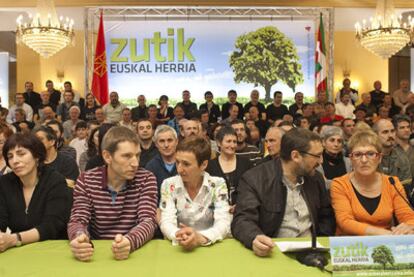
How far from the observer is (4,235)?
198cm

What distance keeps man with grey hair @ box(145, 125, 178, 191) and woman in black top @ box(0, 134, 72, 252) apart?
1.20 m

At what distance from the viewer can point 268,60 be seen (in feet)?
36.3

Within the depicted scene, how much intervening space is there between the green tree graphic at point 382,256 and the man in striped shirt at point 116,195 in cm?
93

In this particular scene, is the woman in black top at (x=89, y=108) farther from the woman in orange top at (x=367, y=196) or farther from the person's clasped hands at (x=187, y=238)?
the person's clasped hands at (x=187, y=238)

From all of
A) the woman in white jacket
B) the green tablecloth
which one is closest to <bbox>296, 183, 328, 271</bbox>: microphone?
the green tablecloth

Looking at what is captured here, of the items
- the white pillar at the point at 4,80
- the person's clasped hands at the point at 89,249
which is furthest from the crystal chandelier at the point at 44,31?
the person's clasped hands at the point at 89,249

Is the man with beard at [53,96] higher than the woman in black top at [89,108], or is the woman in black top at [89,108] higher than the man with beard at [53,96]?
the man with beard at [53,96]

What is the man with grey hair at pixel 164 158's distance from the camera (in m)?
3.56

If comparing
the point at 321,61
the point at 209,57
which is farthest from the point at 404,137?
the point at 209,57

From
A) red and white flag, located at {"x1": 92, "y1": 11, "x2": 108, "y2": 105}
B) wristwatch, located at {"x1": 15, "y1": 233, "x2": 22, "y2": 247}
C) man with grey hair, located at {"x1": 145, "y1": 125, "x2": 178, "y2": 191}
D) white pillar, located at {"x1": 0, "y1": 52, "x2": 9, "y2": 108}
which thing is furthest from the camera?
white pillar, located at {"x1": 0, "y1": 52, "x2": 9, "y2": 108}

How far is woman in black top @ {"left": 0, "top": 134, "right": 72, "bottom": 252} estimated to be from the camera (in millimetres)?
2297

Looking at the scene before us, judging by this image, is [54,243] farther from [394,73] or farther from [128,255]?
[394,73]

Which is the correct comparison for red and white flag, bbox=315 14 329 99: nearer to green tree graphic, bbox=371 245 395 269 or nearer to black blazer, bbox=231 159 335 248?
black blazer, bbox=231 159 335 248

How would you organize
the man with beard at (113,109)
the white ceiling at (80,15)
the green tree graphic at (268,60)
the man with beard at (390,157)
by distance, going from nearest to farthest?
the man with beard at (390,157)
the man with beard at (113,109)
the green tree graphic at (268,60)
the white ceiling at (80,15)
